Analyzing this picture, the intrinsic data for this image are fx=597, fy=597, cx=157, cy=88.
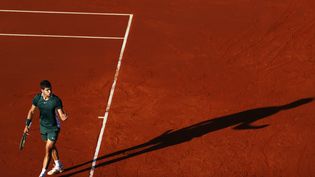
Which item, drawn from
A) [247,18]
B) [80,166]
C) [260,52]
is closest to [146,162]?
[80,166]

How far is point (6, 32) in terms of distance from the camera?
1936cm

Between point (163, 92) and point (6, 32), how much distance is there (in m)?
6.31

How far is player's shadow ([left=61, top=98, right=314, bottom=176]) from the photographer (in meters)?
13.7

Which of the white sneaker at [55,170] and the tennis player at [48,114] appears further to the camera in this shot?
the white sneaker at [55,170]

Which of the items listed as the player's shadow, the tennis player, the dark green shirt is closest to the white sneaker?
the player's shadow

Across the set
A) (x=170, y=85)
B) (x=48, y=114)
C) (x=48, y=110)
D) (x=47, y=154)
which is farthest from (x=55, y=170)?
(x=170, y=85)

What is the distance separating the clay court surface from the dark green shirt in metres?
1.42

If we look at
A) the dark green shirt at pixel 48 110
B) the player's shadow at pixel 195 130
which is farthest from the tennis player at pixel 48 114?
the player's shadow at pixel 195 130

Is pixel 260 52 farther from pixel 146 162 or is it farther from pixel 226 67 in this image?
pixel 146 162

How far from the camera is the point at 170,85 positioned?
16438 millimetres

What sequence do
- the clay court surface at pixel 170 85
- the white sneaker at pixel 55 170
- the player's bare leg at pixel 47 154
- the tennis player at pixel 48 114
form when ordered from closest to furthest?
the tennis player at pixel 48 114, the player's bare leg at pixel 47 154, the white sneaker at pixel 55 170, the clay court surface at pixel 170 85

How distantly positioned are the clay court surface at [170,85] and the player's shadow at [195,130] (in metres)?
0.03

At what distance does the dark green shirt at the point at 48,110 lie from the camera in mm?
12070

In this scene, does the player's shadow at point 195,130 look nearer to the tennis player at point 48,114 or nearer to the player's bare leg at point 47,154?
the player's bare leg at point 47,154
